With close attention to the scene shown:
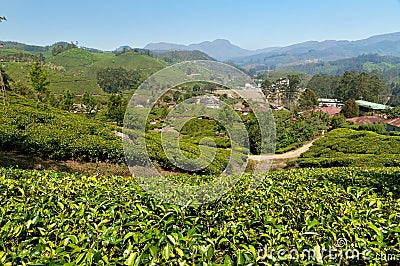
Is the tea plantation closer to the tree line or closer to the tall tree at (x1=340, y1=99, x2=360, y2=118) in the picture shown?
the tall tree at (x1=340, y1=99, x2=360, y2=118)

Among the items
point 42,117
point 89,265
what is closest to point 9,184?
point 89,265

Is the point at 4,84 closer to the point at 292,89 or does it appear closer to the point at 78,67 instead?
the point at 292,89

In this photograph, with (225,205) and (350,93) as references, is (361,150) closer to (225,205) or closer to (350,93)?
(225,205)

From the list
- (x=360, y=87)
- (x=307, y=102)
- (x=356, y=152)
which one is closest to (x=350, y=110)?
(x=307, y=102)

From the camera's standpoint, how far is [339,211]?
2.88 m

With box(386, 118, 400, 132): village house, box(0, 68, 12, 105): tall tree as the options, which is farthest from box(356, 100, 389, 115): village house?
box(0, 68, 12, 105): tall tree

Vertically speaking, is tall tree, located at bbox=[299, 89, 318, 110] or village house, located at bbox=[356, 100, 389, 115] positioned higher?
tall tree, located at bbox=[299, 89, 318, 110]

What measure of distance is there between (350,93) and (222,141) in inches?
2097

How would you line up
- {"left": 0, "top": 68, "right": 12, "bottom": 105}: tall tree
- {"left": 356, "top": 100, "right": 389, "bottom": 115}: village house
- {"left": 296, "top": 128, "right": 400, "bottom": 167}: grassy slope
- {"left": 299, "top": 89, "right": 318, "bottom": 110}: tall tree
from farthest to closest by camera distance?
{"left": 299, "top": 89, "right": 318, "bottom": 110}: tall tree
{"left": 356, "top": 100, "right": 389, "bottom": 115}: village house
{"left": 0, "top": 68, "right": 12, "bottom": 105}: tall tree
{"left": 296, "top": 128, "right": 400, "bottom": 167}: grassy slope

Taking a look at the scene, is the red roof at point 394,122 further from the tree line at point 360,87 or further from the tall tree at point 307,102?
the tree line at point 360,87
